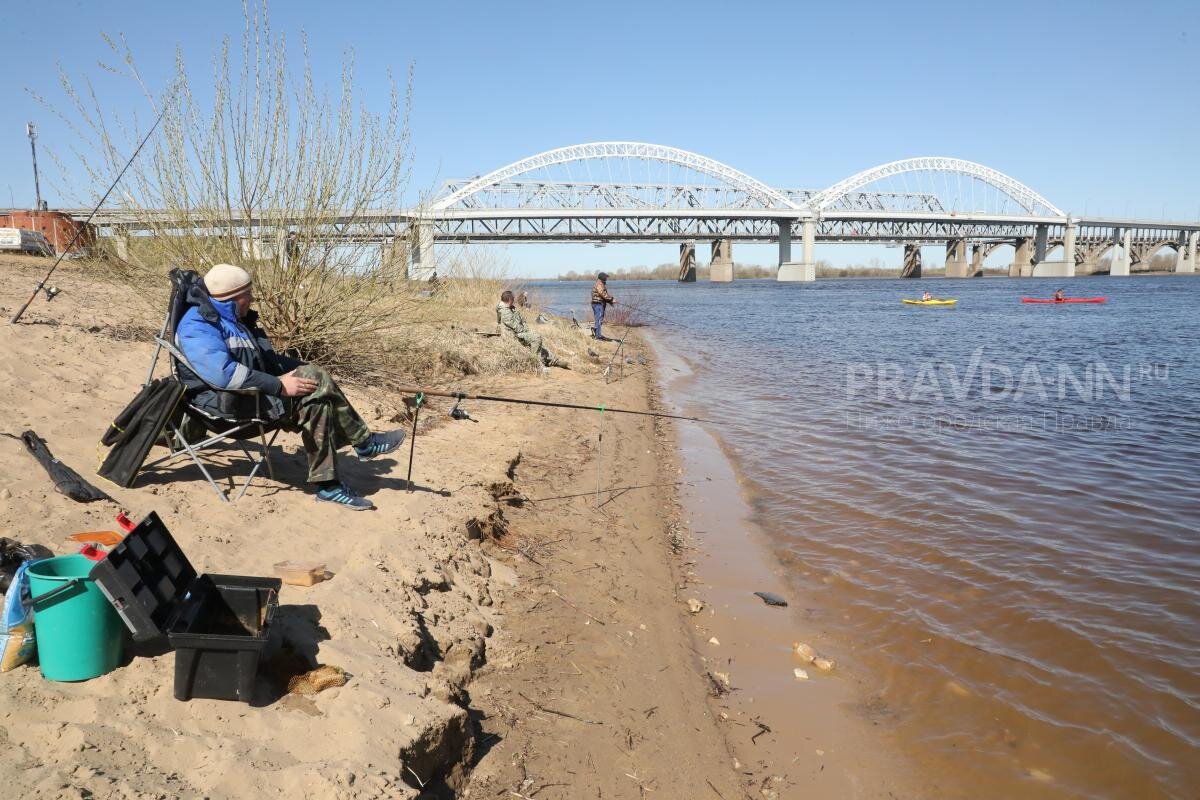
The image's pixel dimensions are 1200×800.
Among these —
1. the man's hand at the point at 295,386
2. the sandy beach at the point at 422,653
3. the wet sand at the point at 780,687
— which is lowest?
the wet sand at the point at 780,687

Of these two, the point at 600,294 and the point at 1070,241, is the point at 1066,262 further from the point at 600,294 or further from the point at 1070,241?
the point at 600,294

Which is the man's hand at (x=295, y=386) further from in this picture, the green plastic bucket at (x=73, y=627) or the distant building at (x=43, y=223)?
the distant building at (x=43, y=223)

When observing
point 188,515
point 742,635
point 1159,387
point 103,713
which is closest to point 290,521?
point 188,515

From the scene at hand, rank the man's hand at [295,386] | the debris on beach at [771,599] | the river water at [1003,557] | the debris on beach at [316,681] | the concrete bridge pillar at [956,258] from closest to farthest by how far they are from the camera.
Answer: the debris on beach at [316,681] → the river water at [1003,557] → the man's hand at [295,386] → the debris on beach at [771,599] → the concrete bridge pillar at [956,258]

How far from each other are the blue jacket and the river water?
3797 millimetres

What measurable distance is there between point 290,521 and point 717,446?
6246 millimetres

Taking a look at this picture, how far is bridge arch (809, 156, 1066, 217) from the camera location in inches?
4146

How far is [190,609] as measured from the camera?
112 inches

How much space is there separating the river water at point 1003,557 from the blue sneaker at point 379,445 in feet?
10.0

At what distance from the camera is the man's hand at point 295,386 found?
170 inches

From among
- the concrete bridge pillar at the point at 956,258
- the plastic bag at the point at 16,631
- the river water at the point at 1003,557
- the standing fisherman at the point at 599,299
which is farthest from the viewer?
the concrete bridge pillar at the point at 956,258

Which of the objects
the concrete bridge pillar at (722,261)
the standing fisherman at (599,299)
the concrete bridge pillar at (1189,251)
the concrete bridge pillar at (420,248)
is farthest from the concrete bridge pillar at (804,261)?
the concrete bridge pillar at (420,248)

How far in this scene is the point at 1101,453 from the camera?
8922 millimetres

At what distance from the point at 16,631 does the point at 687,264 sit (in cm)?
11968
